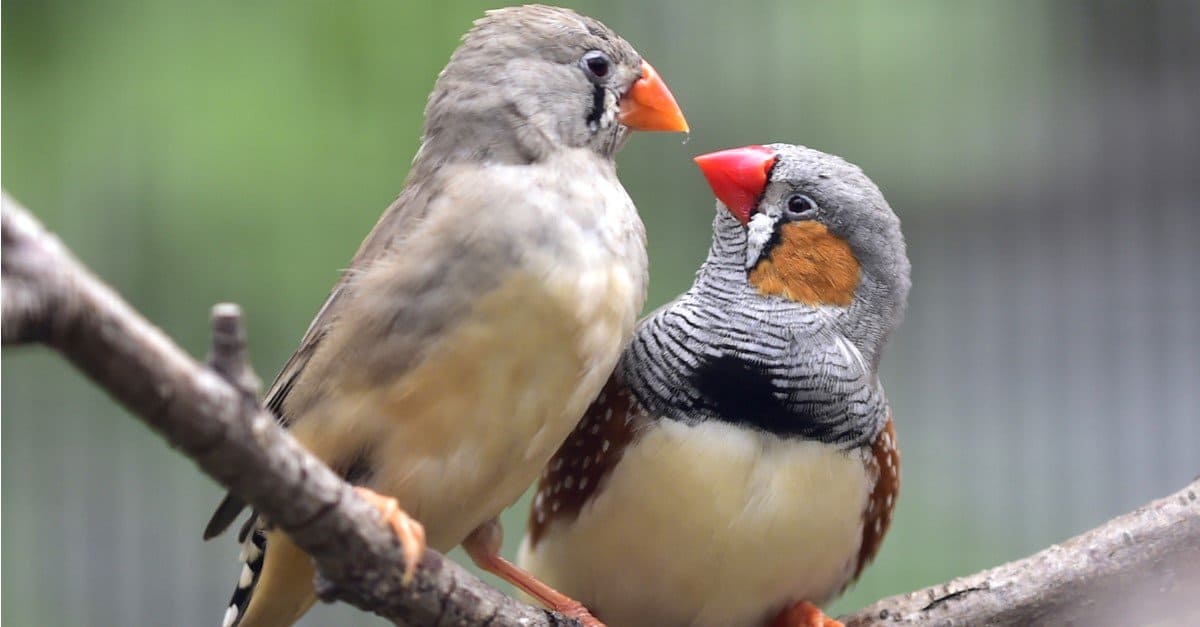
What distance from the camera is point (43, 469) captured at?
3.33 metres

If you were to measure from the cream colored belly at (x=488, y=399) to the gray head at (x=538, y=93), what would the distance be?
22 centimetres

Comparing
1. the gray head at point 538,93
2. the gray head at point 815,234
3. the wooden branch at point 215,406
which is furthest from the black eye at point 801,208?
the wooden branch at point 215,406

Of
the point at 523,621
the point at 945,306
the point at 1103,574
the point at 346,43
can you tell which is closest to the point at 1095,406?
the point at 945,306

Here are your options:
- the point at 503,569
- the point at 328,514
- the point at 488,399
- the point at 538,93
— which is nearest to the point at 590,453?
the point at 503,569

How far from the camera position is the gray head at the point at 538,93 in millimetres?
1616

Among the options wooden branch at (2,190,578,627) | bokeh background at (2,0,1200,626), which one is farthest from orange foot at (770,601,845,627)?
bokeh background at (2,0,1200,626)

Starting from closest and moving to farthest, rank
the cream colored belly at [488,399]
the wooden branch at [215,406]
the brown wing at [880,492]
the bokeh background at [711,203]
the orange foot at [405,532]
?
the wooden branch at [215,406] < the orange foot at [405,532] < the cream colored belly at [488,399] < the brown wing at [880,492] < the bokeh background at [711,203]

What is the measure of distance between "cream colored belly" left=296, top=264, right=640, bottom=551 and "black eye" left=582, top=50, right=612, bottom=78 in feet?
1.00

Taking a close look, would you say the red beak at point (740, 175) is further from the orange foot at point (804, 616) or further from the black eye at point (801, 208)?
the orange foot at point (804, 616)

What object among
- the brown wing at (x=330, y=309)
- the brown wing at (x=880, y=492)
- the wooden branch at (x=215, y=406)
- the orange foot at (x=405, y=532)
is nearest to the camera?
the wooden branch at (x=215, y=406)

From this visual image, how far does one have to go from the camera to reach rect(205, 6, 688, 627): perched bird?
1.44 metres

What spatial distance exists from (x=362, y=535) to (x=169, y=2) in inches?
92.7

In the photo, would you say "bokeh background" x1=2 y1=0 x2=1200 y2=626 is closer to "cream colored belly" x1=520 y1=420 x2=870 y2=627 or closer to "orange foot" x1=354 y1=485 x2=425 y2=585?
"cream colored belly" x1=520 y1=420 x2=870 y2=627

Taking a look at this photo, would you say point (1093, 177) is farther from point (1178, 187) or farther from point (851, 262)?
point (851, 262)
